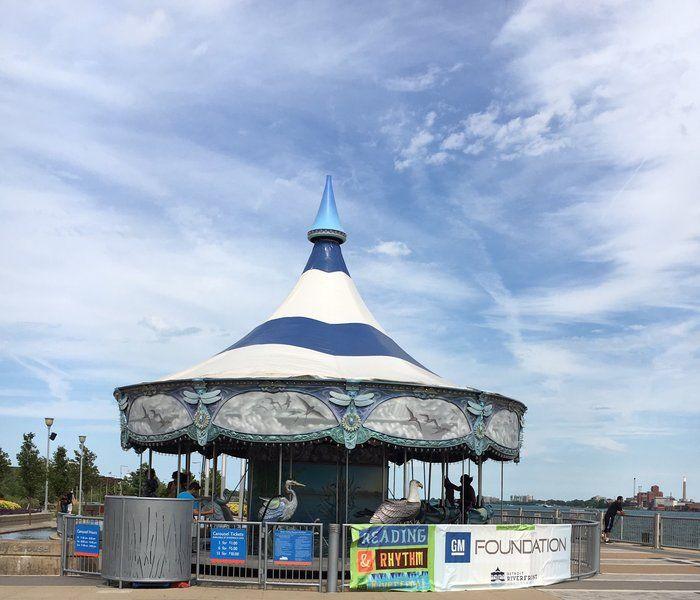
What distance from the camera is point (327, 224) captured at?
78.3 feet

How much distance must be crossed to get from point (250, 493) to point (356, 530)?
6042 mm

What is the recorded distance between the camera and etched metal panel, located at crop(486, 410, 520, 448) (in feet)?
62.1

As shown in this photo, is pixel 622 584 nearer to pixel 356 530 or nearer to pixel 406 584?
pixel 406 584

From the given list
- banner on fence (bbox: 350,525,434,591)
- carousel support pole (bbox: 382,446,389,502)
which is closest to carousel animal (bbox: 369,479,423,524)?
banner on fence (bbox: 350,525,434,591)

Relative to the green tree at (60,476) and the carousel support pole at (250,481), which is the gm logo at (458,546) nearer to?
the carousel support pole at (250,481)

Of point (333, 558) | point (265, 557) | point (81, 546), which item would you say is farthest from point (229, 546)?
point (81, 546)

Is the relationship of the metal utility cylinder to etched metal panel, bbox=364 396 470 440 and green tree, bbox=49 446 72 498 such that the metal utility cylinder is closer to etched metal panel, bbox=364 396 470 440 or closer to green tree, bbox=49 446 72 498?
etched metal panel, bbox=364 396 470 440

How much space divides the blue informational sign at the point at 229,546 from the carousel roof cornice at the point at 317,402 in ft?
6.96

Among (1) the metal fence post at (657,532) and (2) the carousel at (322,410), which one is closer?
(2) the carousel at (322,410)

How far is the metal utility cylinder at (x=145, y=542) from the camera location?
14766 millimetres

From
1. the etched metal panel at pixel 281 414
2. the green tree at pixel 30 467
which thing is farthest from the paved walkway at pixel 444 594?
the green tree at pixel 30 467

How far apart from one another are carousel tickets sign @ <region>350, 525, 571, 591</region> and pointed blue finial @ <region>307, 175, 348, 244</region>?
1038 centimetres

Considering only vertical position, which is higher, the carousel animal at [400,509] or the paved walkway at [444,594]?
the carousel animal at [400,509]

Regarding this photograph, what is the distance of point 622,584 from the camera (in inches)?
685
